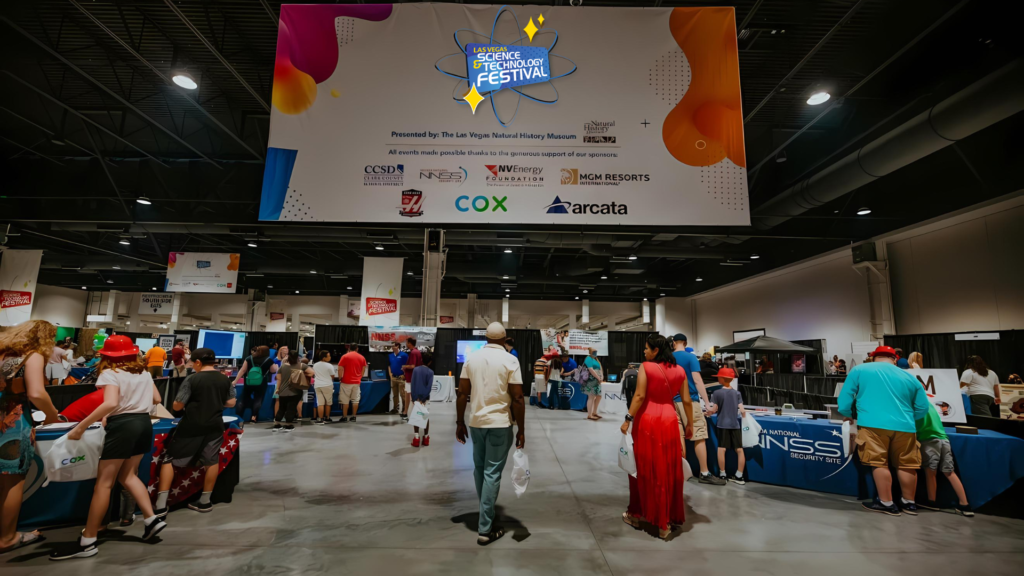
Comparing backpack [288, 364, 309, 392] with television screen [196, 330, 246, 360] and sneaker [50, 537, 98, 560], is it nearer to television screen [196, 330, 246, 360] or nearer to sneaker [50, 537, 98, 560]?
sneaker [50, 537, 98, 560]

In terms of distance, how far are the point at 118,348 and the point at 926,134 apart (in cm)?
927

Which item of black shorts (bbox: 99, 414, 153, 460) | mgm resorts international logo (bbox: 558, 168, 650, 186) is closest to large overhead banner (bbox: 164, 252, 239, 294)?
black shorts (bbox: 99, 414, 153, 460)

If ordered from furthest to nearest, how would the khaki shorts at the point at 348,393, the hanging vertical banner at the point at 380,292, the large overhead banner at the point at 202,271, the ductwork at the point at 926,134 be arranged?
the large overhead banner at the point at 202,271 → the hanging vertical banner at the point at 380,292 → the khaki shorts at the point at 348,393 → the ductwork at the point at 926,134

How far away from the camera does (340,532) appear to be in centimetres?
328

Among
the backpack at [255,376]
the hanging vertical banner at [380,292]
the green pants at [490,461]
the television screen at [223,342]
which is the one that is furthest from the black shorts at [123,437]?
the television screen at [223,342]

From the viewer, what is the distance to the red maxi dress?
326 cm

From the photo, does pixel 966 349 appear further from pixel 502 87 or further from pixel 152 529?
pixel 152 529

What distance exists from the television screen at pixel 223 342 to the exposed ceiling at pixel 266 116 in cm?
319

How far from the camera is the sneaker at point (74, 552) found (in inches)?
110

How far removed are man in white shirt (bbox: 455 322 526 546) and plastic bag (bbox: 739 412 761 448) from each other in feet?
9.37

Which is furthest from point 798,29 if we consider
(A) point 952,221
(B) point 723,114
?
(A) point 952,221

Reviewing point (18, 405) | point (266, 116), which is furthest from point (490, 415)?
point (266, 116)

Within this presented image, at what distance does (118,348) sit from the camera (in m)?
3.04

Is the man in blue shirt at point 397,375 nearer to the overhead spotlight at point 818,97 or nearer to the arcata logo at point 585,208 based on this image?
the arcata logo at point 585,208
